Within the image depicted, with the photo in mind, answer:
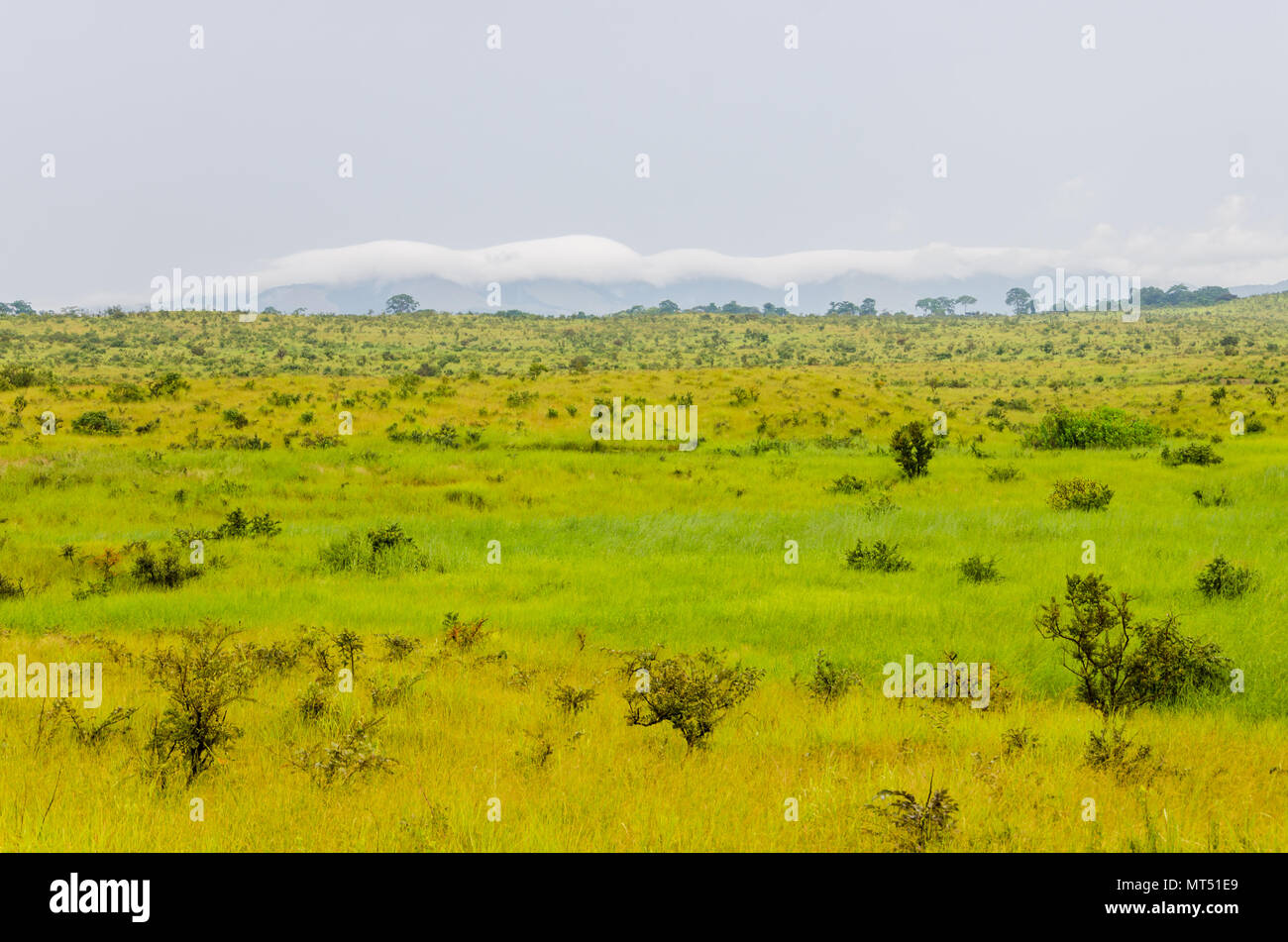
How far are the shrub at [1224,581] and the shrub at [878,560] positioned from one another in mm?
4908

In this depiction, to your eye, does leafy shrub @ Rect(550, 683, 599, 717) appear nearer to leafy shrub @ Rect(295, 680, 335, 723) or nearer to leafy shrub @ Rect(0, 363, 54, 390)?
leafy shrub @ Rect(295, 680, 335, 723)

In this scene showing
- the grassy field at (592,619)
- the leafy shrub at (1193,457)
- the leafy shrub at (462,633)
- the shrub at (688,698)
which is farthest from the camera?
the leafy shrub at (1193,457)

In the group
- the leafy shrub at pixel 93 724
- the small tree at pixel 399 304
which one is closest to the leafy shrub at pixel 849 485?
the leafy shrub at pixel 93 724

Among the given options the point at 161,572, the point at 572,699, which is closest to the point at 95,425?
the point at 161,572

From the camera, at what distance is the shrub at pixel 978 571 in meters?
13.9

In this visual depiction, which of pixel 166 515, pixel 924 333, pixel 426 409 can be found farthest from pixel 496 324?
pixel 166 515

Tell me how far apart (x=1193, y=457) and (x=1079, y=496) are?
10.4m

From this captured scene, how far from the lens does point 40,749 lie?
644 centimetres

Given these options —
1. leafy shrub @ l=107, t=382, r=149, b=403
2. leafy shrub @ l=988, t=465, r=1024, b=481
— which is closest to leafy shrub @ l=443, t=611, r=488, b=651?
leafy shrub @ l=988, t=465, r=1024, b=481

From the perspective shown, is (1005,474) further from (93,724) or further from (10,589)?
(10,589)

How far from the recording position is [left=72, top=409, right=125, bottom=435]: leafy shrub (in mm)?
35344

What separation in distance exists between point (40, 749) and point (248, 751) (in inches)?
70.3
